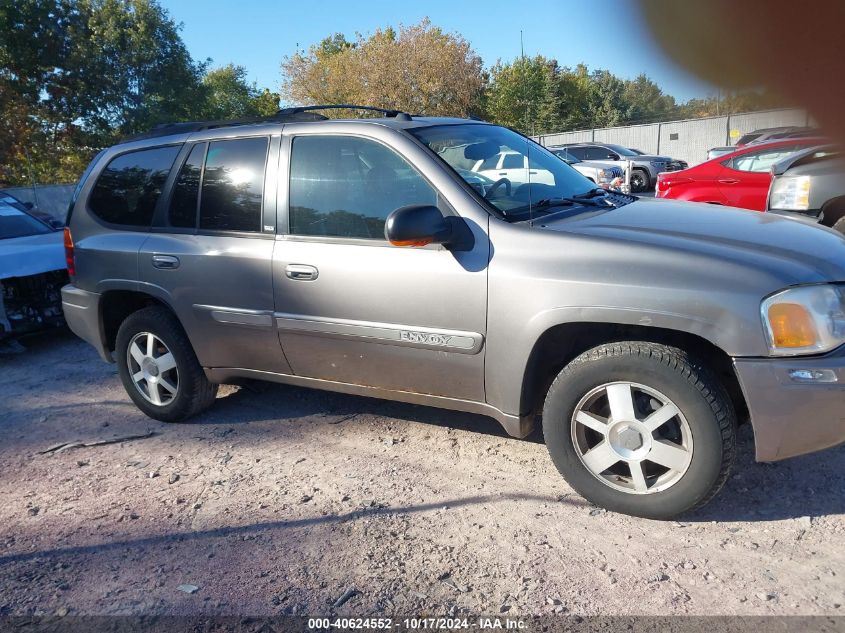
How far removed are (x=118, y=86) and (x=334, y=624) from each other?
29817 millimetres

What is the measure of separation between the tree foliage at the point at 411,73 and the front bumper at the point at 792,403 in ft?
81.1

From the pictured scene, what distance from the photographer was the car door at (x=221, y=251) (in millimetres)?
3895

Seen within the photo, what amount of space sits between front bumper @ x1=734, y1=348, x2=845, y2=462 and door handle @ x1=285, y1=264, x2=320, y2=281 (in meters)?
2.07

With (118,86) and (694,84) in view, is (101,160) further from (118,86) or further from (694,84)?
(118,86)

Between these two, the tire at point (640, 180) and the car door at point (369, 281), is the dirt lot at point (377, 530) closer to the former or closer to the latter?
the car door at point (369, 281)

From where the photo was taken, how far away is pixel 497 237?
10.6 feet

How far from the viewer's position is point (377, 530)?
3.13 m

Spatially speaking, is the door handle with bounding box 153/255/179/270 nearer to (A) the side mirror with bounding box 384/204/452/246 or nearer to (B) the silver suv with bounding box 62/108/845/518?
(B) the silver suv with bounding box 62/108/845/518

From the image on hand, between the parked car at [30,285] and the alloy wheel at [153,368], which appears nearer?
the alloy wheel at [153,368]

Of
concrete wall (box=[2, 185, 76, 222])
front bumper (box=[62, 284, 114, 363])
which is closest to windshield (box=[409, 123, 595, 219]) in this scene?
front bumper (box=[62, 284, 114, 363])

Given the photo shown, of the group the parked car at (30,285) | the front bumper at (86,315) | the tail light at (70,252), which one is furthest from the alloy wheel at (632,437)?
the parked car at (30,285)

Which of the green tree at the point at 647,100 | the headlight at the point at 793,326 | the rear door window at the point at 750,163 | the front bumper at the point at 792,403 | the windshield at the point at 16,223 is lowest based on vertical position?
the front bumper at the point at 792,403

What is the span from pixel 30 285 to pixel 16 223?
4.75 ft

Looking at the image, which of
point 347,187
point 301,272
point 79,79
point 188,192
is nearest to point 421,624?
point 301,272
